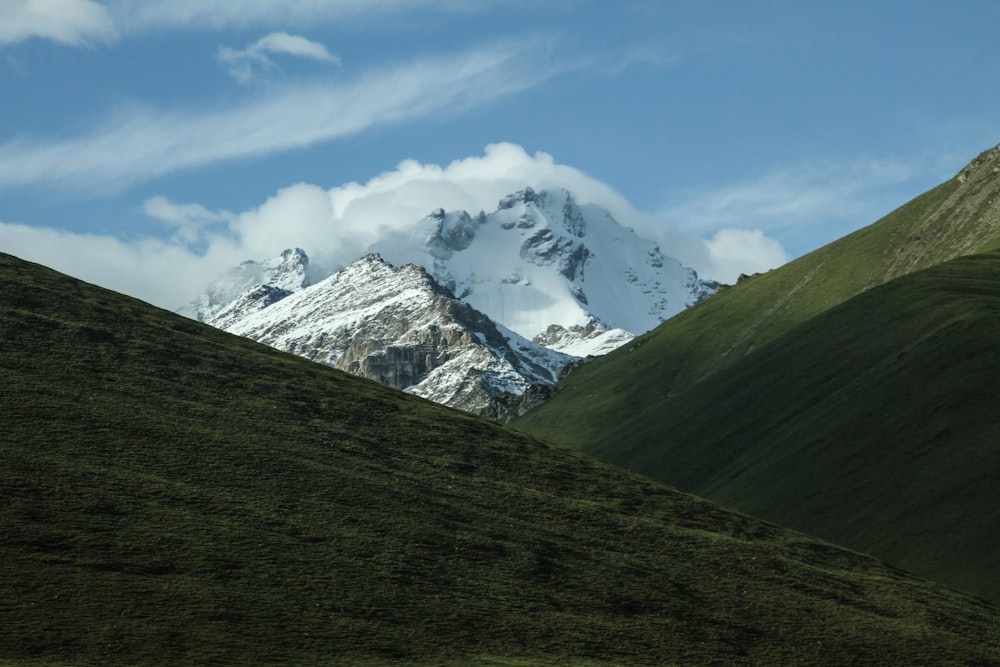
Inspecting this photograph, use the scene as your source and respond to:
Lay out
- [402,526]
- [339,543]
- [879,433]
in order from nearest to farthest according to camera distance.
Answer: [339,543] → [402,526] → [879,433]

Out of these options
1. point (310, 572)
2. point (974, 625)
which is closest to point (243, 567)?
point (310, 572)

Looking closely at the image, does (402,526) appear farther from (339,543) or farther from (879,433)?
(879,433)

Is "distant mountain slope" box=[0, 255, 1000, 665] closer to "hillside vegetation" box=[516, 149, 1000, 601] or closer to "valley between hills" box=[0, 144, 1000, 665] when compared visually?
"valley between hills" box=[0, 144, 1000, 665]

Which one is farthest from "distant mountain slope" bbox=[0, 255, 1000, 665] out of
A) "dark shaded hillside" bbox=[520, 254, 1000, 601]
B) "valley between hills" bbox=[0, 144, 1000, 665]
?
"dark shaded hillside" bbox=[520, 254, 1000, 601]

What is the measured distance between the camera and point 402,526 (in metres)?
81.3

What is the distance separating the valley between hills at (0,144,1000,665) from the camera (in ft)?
205

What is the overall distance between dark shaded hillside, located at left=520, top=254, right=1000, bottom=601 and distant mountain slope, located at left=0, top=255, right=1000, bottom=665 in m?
16.2

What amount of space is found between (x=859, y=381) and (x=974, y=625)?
76.5 m

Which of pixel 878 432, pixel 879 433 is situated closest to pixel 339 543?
pixel 879 433

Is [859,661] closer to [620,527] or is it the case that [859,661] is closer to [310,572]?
[620,527]

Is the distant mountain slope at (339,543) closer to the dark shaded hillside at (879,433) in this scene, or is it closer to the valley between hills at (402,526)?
the valley between hills at (402,526)

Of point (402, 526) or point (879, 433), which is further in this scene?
point (879, 433)

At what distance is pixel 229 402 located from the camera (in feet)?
329

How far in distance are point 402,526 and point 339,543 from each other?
22.3 ft
